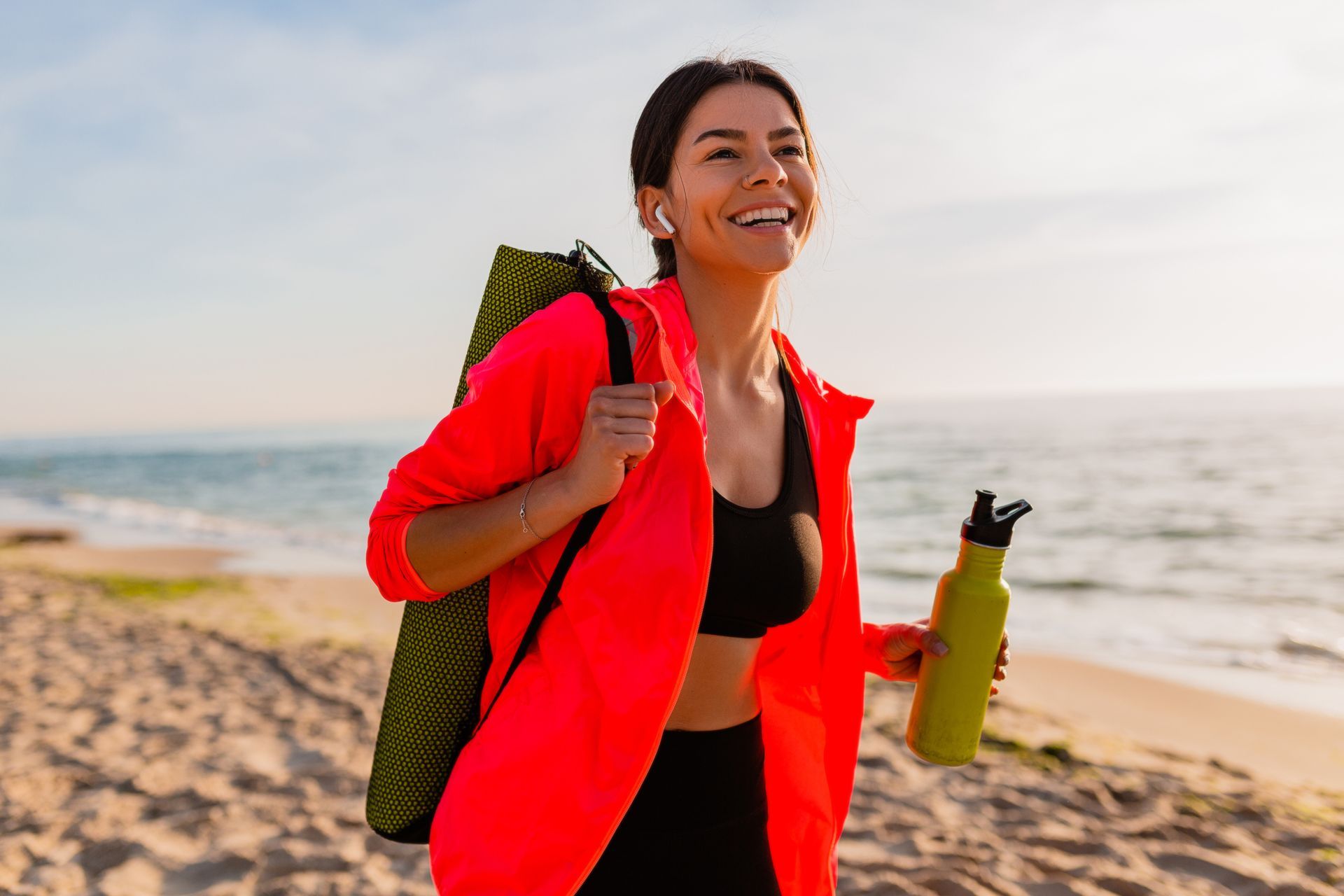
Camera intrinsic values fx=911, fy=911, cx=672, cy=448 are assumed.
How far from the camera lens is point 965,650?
6.57 feet

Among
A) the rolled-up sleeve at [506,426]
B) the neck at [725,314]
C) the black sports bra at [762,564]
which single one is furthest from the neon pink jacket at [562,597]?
the neck at [725,314]

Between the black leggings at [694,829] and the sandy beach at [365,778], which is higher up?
the black leggings at [694,829]

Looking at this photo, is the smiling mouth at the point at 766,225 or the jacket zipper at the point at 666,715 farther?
the smiling mouth at the point at 766,225

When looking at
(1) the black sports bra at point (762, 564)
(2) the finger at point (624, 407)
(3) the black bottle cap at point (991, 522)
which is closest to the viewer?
(2) the finger at point (624, 407)

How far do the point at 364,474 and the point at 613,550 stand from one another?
32127 mm

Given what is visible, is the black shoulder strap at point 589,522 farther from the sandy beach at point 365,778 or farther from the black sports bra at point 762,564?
the sandy beach at point 365,778

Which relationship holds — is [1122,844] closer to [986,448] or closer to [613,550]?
[613,550]

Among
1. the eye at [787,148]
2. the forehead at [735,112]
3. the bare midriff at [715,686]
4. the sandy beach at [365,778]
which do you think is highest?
the forehead at [735,112]

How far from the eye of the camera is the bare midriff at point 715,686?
1.67 meters

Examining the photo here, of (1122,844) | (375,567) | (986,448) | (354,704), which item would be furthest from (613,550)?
(986,448)

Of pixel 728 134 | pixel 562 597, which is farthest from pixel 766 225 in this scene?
pixel 562 597

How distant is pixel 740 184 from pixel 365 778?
4060 mm

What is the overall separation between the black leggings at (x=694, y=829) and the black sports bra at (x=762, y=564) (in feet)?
0.73

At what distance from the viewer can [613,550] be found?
1451 mm
